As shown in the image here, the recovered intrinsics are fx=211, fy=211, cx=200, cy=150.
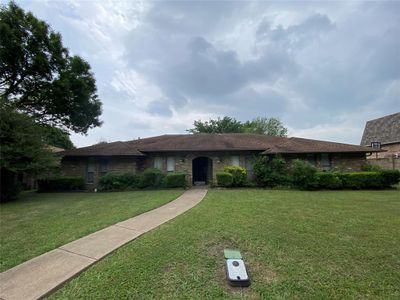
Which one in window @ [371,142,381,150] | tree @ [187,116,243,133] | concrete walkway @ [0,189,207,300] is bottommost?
concrete walkway @ [0,189,207,300]

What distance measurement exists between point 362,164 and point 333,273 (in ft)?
45.6

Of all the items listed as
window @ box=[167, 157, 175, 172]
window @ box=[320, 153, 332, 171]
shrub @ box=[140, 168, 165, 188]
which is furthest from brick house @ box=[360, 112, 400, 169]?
shrub @ box=[140, 168, 165, 188]

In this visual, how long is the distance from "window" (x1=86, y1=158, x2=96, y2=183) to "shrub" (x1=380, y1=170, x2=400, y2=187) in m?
18.6

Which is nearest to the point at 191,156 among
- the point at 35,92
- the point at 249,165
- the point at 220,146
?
the point at 220,146

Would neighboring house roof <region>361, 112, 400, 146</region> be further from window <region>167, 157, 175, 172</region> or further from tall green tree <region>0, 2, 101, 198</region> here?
tall green tree <region>0, 2, 101, 198</region>

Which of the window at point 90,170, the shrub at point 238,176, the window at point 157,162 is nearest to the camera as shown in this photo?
the shrub at point 238,176

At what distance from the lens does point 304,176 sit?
12156mm

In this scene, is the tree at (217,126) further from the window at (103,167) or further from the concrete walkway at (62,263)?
the concrete walkway at (62,263)

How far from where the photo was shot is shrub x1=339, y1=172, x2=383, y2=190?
480 inches

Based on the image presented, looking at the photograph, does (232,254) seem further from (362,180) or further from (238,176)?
(362,180)

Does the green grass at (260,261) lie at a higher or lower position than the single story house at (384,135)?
lower

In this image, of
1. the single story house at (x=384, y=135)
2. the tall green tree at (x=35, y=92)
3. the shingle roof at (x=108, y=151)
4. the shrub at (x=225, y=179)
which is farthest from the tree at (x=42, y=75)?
the single story house at (x=384, y=135)

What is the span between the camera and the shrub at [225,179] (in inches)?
513

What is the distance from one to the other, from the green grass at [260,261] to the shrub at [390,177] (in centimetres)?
827
